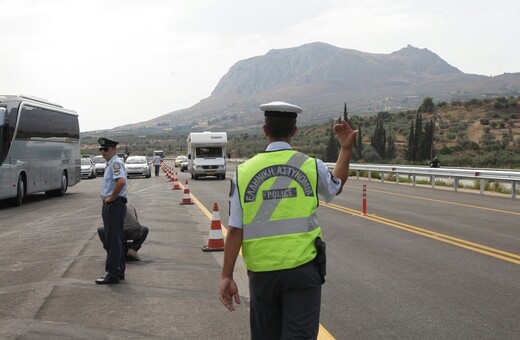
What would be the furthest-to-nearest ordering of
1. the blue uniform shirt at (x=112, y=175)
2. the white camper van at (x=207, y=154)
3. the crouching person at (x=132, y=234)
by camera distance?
the white camper van at (x=207, y=154), the crouching person at (x=132, y=234), the blue uniform shirt at (x=112, y=175)

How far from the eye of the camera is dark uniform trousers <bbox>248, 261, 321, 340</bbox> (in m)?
3.52

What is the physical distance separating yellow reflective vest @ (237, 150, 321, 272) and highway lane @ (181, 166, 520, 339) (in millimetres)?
2489

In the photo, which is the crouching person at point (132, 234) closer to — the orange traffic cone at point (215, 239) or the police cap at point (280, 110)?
the orange traffic cone at point (215, 239)

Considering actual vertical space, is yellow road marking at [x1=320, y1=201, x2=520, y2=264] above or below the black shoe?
below

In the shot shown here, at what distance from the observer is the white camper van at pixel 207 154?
39875 millimetres

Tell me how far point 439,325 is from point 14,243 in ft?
29.3

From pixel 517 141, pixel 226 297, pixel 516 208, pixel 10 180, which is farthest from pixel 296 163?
pixel 517 141

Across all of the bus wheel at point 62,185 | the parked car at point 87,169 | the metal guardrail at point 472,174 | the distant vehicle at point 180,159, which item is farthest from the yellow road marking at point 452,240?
the distant vehicle at point 180,159

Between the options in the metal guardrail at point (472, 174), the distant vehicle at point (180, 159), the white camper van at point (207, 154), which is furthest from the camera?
the distant vehicle at point (180, 159)

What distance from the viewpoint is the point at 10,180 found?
20.6 meters

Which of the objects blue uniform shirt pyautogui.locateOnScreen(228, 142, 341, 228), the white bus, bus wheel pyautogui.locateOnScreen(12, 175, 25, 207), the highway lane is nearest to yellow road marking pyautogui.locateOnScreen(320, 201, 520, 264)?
the highway lane

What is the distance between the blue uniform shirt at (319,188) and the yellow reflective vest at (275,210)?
0.13 ft

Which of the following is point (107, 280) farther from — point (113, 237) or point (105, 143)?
point (105, 143)

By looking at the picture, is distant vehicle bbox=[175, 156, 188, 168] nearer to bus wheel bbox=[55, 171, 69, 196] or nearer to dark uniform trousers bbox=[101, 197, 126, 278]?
bus wheel bbox=[55, 171, 69, 196]
